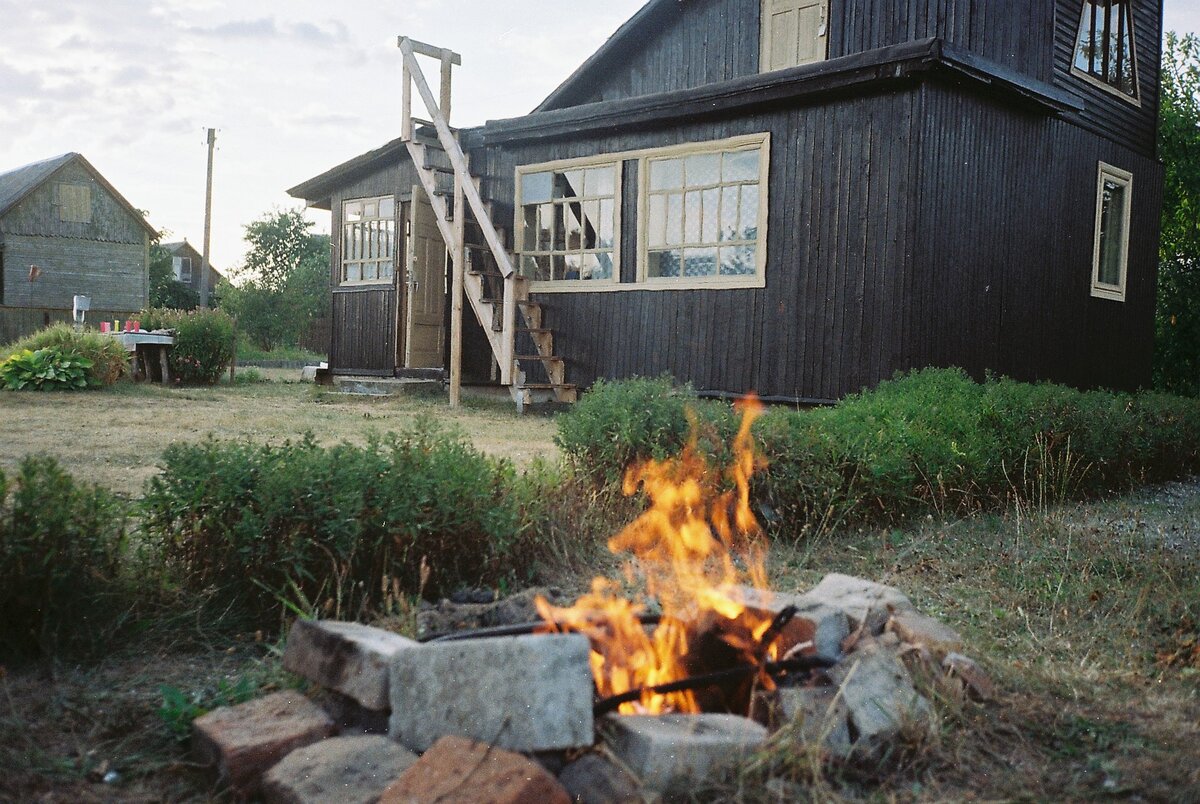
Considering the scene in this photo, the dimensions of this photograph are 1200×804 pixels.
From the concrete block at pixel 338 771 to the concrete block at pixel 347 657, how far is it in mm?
142

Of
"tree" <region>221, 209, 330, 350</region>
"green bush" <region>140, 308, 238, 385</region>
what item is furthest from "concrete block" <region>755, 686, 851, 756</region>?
"tree" <region>221, 209, 330, 350</region>

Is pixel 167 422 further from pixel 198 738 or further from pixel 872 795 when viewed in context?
pixel 872 795

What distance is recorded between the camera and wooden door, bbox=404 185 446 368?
14.2 metres

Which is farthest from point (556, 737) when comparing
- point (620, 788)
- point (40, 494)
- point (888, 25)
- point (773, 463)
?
point (888, 25)

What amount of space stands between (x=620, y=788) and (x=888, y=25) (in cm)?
1040

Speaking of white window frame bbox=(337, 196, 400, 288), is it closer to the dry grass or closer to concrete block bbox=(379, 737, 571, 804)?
the dry grass

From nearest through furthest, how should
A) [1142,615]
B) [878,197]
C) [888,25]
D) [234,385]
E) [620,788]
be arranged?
[620,788], [1142,615], [878,197], [888,25], [234,385]

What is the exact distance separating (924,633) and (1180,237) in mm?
19776

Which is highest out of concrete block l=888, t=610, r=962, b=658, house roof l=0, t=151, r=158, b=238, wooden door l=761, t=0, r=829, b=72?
house roof l=0, t=151, r=158, b=238

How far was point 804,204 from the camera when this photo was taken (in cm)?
987

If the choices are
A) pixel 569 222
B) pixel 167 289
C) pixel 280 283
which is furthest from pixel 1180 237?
pixel 167 289

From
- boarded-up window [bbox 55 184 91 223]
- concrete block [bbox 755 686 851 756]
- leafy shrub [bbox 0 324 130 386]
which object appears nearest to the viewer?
concrete block [bbox 755 686 851 756]

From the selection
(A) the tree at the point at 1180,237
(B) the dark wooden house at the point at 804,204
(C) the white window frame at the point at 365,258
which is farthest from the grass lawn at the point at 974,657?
(A) the tree at the point at 1180,237

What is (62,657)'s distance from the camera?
3.06 metres
